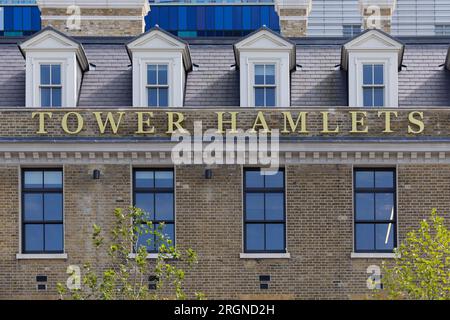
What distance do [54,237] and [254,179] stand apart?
5.42m

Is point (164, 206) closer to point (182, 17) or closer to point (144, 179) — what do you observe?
point (144, 179)

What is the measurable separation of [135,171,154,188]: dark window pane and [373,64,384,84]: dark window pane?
6.57 meters

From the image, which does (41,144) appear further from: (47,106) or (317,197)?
(317,197)

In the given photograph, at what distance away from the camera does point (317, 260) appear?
40.3 m

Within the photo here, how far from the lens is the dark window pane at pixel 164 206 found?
40.6 m

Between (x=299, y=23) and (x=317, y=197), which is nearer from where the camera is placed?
(x=317, y=197)

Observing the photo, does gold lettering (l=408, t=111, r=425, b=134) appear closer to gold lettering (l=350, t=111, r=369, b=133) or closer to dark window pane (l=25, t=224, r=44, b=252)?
gold lettering (l=350, t=111, r=369, b=133)

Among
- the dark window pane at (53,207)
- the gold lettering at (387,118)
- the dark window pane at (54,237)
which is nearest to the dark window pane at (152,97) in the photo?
the dark window pane at (53,207)

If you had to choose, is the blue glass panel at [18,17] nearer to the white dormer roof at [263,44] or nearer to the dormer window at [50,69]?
the dormer window at [50,69]

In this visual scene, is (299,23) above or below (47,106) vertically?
above

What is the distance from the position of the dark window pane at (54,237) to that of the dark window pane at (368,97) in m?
8.76
